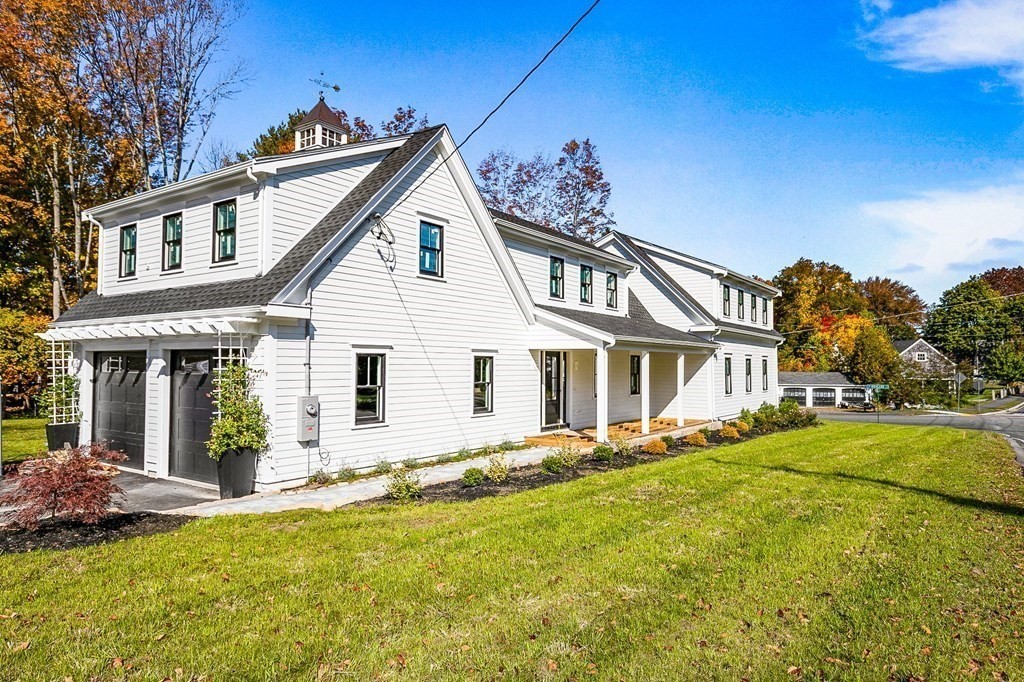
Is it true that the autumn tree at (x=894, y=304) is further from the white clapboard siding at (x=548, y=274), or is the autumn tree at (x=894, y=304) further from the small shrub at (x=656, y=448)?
the small shrub at (x=656, y=448)

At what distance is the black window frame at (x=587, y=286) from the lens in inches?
791

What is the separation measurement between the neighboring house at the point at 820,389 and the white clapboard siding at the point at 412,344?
108ft

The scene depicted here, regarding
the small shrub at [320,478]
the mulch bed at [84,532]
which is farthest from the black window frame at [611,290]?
the mulch bed at [84,532]

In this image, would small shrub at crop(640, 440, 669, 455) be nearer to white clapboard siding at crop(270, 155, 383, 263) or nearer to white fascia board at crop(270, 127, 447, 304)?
white fascia board at crop(270, 127, 447, 304)

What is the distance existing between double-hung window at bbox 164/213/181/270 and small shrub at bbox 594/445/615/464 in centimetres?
998

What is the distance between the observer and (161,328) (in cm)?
1085

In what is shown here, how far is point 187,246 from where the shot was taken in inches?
490

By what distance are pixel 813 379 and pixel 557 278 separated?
3230 cm

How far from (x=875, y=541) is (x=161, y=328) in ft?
38.6

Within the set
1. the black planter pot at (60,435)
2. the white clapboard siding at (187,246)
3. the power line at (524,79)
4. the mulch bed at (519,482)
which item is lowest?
the mulch bed at (519,482)

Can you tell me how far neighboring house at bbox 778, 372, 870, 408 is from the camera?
4183cm

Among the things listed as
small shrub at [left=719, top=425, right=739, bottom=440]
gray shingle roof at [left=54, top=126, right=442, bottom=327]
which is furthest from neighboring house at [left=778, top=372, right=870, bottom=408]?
gray shingle roof at [left=54, top=126, right=442, bottom=327]

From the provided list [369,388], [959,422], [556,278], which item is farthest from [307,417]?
[959,422]

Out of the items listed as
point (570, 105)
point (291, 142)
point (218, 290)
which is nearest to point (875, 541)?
point (570, 105)
